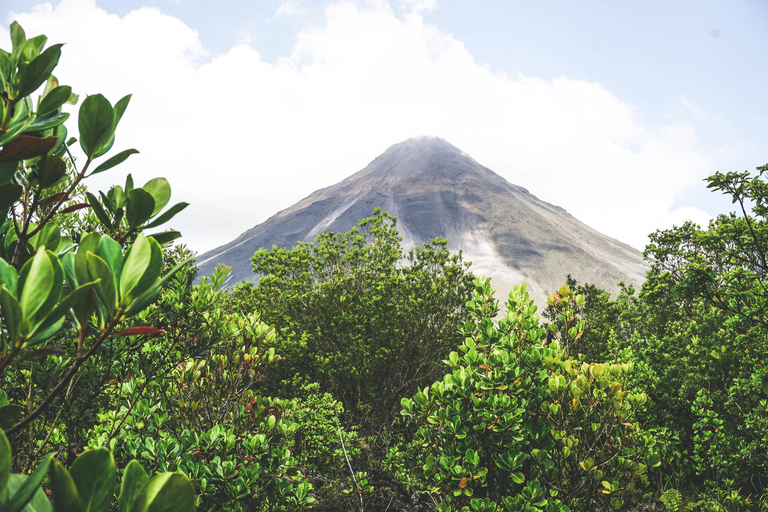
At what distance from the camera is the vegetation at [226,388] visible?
2.55 feet

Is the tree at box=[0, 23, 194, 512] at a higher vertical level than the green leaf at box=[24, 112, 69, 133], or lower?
lower

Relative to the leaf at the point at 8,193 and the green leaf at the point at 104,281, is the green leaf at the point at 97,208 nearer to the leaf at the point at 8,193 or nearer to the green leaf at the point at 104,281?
the leaf at the point at 8,193

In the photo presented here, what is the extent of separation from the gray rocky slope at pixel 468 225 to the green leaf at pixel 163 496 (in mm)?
68947

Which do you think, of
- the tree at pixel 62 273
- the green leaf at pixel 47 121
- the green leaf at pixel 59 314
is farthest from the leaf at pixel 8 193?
the green leaf at pixel 59 314

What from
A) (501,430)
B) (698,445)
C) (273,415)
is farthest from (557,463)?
(698,445)

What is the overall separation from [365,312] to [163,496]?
10162 millimetres

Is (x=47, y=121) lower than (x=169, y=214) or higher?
higher

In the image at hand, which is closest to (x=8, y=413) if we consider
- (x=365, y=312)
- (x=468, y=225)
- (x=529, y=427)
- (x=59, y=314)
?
(x=59, y=314)

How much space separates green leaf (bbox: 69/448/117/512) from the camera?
1.97 ft

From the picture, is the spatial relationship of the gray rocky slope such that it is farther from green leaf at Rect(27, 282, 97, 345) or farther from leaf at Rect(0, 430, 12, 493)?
leaf at Rect(0, 430, 12, 493)

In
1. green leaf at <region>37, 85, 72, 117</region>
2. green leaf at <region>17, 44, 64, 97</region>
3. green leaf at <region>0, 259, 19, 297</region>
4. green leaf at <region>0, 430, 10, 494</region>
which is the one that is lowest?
green leaf at <region>0, 430, 10, 494</region>

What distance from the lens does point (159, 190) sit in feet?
4.37

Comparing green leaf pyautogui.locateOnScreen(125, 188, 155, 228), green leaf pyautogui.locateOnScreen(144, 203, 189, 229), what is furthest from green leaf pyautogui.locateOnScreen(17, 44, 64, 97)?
green leaf pyautogui.locateOnScreen(144, 203, 189, 229)

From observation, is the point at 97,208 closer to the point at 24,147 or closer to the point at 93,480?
the point at 24,147
